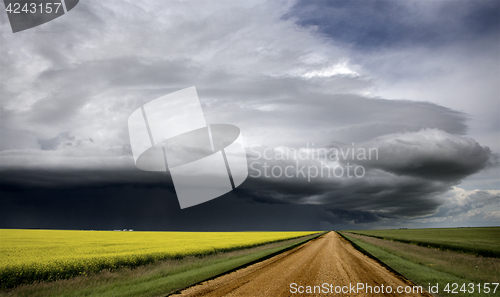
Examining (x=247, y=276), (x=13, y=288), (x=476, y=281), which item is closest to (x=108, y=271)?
(x=13, y=288)

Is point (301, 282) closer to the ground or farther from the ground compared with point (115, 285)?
farther from the ground

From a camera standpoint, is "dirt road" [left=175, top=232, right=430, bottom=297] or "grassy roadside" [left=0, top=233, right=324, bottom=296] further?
"grassy roadside" [left=0, top=233, right=324, bottom=296]

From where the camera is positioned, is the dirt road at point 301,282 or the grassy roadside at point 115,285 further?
the grassy roadside at point 115,285

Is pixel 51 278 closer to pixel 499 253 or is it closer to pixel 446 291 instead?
pixel 446 291

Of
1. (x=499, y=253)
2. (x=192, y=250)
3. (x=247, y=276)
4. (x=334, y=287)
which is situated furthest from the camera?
(x=499, y=253)

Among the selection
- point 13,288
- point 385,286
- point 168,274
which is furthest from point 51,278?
point 385,286

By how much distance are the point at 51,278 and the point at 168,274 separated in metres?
5.47

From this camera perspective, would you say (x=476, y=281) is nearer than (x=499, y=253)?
Yes

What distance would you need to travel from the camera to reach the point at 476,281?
1291 cm

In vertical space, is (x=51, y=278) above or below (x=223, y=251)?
above

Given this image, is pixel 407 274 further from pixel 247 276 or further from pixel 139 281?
pixel 139 281

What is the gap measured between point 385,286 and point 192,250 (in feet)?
55.2

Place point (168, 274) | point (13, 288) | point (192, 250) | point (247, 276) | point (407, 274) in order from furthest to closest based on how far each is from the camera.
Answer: point (192, 250) → point (168, 274) → point (407, 274) → point (247, 276) → point (13, 288)

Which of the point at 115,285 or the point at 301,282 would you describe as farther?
the point at 115,285
